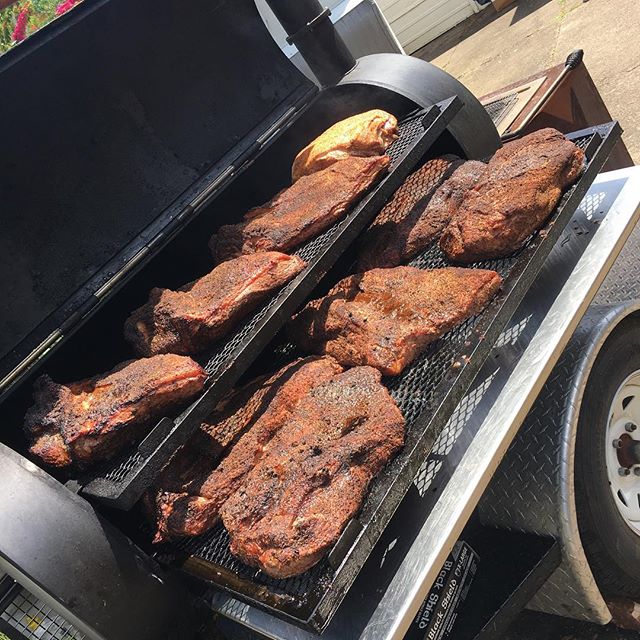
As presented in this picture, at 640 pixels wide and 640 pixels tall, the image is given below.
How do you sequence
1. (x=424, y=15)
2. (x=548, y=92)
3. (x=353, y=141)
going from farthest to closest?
(x=424, y=15) < (x=548, y=92) < (x=353, y=141)

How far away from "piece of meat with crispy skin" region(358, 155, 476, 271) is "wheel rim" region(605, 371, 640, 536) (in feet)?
3.47

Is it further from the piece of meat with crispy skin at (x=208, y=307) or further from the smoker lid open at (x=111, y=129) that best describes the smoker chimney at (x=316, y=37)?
the piece of meat with crispy skin at (x=208, y=307)

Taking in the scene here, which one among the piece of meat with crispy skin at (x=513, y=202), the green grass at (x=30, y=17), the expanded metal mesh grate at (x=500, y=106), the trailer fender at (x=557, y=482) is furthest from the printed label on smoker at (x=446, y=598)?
the green grass at (x=30, y=17)

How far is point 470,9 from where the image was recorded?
36.2ft

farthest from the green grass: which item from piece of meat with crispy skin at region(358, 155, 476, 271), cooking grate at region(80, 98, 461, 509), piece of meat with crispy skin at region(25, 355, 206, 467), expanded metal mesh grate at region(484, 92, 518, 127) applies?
piece of meat with crispy skin at region(25, 355, 206, 467)

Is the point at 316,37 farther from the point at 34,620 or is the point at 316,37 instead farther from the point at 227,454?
the point at 34,620

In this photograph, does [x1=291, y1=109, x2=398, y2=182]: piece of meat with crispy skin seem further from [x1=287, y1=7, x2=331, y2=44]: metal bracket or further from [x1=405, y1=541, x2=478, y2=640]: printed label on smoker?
[x1=405, y1=541, x2=478, y2=640]: printed label on smoker

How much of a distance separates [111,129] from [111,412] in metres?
1.57

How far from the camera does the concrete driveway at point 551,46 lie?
6.05m

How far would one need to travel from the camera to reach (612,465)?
2.49 meters

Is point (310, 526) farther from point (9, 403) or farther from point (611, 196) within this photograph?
point (611, 196)

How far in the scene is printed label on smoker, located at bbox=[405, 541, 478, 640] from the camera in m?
2.03

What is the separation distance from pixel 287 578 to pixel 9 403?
4.44 feet

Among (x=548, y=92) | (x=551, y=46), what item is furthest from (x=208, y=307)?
(x=551, y=46)
